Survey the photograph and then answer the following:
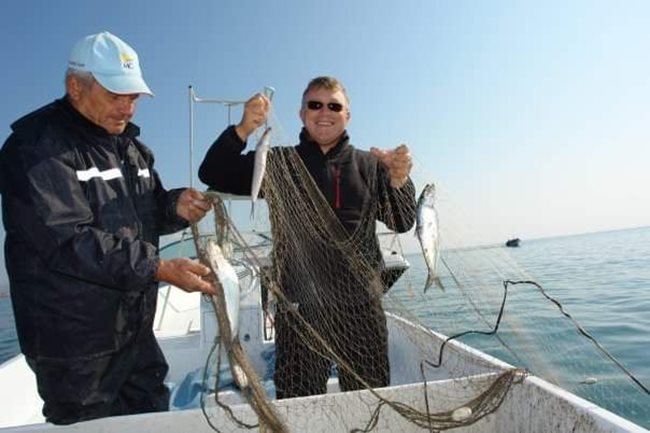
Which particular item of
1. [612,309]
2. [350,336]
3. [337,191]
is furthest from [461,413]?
[612,309]

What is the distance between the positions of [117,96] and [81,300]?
1.18 m

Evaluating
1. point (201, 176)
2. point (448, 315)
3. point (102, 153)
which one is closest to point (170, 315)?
point (448, 315)

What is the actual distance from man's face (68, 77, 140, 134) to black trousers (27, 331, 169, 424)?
4.39 feet

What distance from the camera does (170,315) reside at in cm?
944

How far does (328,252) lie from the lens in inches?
142

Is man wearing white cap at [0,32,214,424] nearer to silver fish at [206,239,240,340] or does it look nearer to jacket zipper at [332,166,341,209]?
silver fish at [206,239,240,340]

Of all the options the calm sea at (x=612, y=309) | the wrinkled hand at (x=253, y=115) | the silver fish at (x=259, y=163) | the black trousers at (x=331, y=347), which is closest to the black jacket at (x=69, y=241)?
the silver fish at (x=259, y=163)

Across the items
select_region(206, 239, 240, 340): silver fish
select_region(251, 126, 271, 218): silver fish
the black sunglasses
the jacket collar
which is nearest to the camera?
select_region(206, 239, 240, 340): silver fish

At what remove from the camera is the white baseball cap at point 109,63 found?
2.67 metres

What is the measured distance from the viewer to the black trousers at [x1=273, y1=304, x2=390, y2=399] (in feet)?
11.4

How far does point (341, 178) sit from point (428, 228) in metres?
0.81

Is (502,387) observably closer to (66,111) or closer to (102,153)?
(102,153)

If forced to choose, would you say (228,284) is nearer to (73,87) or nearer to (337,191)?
(337,191)

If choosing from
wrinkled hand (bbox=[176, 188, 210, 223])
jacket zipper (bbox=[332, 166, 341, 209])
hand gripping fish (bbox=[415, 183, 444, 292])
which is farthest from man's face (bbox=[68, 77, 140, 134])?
hand gripping fish (bbox=[415, 183, 444, 292])
